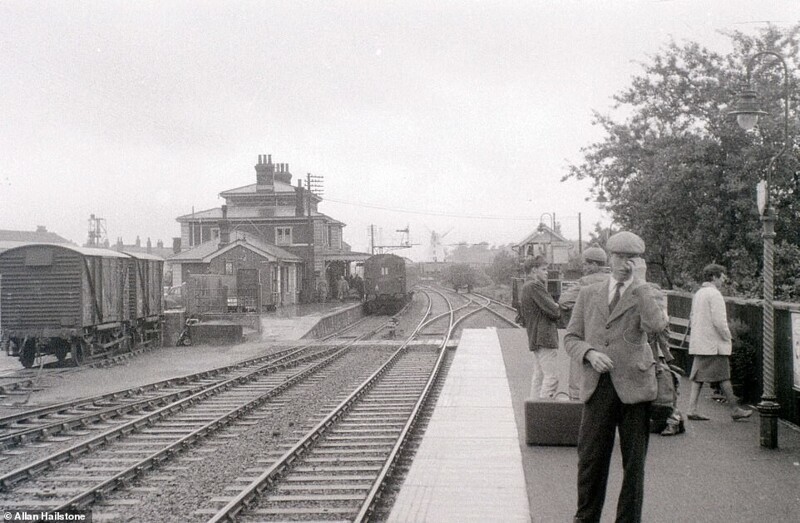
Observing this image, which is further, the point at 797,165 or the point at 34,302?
the point at 34,302

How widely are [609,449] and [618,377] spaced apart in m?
0.46

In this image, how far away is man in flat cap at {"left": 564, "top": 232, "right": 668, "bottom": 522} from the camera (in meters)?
4.20

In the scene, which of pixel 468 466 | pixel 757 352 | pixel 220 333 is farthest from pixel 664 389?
pixel 220 333

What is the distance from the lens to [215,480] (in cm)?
697

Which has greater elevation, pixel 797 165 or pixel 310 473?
pixel 797 165

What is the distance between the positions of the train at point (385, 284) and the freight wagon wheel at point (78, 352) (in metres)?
20.0

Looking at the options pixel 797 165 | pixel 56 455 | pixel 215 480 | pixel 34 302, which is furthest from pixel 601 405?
pixel 34 302

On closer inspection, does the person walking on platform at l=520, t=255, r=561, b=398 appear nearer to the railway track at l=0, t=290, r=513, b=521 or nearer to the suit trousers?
the railway track at l=0, t=290, r=513, b=521

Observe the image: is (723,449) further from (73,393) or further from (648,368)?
(73,393)

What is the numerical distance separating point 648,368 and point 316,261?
44891 millimetres

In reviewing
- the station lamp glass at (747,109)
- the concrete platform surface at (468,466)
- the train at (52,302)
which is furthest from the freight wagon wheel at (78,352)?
the station lamp glass at (747,109)

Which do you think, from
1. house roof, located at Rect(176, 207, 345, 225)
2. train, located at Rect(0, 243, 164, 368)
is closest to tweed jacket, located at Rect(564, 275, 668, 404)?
train, located at Rect(0, 243, 164, 368)

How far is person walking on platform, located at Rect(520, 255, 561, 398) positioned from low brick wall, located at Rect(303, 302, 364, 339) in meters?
16.8

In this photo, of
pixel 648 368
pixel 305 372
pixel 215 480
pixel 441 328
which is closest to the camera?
pixel 648 368
